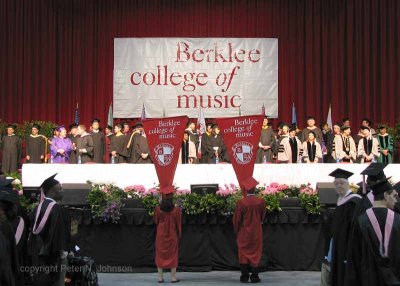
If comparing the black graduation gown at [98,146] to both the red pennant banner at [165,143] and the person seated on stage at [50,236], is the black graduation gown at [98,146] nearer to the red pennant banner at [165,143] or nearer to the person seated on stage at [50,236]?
the red pennant banner at [165,143]

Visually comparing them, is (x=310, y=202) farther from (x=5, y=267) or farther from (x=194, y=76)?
(x=194, y=76)

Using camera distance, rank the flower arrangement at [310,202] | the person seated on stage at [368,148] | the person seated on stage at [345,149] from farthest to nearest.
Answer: the person seated on stage at [368,148] < the person seated on stage at [345,149] < the flower arrangement at [310,202]

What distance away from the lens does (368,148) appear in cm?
A: 1919

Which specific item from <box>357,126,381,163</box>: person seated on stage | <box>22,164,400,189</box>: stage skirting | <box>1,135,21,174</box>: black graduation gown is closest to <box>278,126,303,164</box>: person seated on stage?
<box>357,126,381,163</box>: person seated on stage

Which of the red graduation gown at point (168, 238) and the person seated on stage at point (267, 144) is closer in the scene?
the red graduation gown at point (168, 238)

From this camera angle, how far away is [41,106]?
26234mm

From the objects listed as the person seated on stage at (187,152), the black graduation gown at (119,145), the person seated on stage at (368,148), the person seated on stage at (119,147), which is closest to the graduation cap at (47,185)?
the person seated on stage at (187,152)

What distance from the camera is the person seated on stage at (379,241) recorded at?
6.33m

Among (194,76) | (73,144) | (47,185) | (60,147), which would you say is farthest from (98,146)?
(47,185)

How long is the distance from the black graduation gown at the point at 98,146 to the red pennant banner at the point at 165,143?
7391 mm

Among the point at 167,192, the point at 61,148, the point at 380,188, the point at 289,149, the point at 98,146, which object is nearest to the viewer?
the point at 380,188

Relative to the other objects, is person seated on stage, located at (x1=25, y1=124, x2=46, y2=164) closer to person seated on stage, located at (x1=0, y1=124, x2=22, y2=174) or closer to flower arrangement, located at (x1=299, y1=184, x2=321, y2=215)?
person seated on stage, located at (x1=0, y1=124, x2=22, y2=174)

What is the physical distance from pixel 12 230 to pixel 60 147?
1216cm

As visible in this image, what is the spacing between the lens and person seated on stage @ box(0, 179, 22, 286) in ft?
21.1
